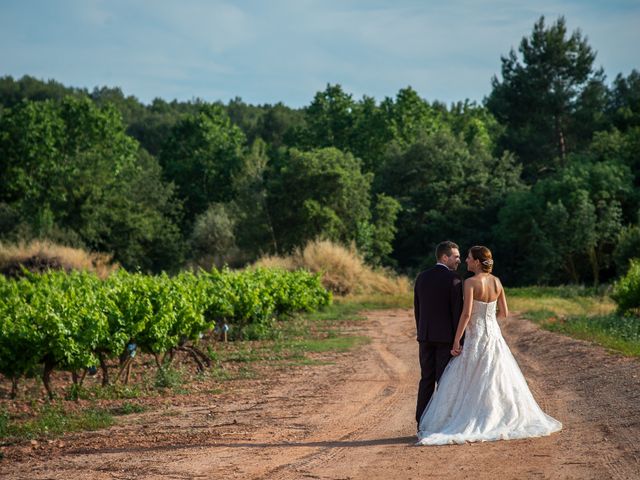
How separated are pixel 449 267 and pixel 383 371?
23.2 ft

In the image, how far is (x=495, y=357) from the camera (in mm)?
9344

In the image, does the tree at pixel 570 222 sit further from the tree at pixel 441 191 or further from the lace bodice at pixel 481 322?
the lace bodice at pixel 481 322

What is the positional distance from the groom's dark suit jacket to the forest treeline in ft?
101

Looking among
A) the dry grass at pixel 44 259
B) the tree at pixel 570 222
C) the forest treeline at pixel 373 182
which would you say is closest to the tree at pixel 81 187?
the forest treeline at pixel 373 182

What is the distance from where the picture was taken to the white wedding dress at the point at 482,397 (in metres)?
9.09

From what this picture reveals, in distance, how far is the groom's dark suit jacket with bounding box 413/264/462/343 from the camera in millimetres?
9383

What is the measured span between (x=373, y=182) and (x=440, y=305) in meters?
46.4

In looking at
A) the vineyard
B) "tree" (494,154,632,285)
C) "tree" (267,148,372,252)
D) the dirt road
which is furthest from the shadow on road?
"tree" (267,148,372,252)

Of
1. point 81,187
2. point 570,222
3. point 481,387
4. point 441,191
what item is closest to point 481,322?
point 481,387

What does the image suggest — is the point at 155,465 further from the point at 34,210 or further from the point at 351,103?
A: the point at 351,103

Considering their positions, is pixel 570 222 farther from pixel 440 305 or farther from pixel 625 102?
pixel 440 305

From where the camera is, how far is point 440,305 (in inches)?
371

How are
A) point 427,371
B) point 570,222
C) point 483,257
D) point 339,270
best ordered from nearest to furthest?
point 483,257 → point 427,371 → point 339,270 → point 570,222

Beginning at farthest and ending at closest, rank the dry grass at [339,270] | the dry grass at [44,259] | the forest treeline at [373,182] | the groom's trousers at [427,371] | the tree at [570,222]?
the forest treeline at [373,182] → the tree at [570,222] → the dry grass at [44,259] → the dry grass at [339,270] → the groom's trousers at [427,371]
